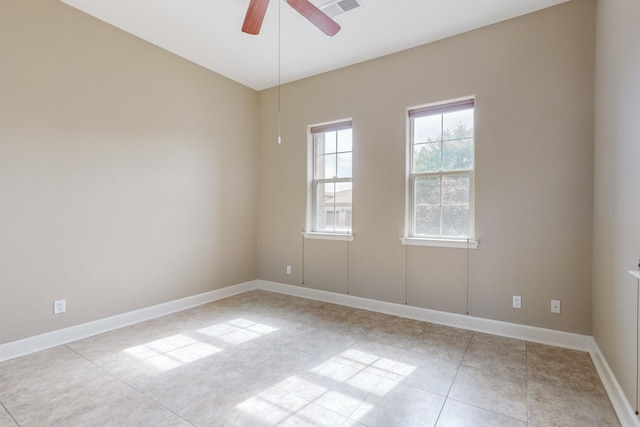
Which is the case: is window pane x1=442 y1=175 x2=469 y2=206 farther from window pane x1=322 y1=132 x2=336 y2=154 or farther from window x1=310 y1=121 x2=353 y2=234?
window pane x1=322 y1=132 x2=336 y2=154

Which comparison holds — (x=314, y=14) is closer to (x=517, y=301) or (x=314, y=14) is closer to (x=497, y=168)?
(x=497, y=168)

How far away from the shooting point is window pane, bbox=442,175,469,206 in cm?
328

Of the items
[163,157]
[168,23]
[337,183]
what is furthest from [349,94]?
[163,157]

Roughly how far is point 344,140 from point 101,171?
2745 millimetres

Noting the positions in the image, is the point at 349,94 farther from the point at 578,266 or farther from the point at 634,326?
the point at 634,326

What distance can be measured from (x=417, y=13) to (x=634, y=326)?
113 inches

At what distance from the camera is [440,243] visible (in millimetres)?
3322

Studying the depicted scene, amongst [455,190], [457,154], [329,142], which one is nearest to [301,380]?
[455,190]

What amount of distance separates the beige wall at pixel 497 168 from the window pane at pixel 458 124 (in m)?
0.14

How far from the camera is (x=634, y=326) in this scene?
1749 millimetres

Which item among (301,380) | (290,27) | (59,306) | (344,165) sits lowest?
(301,380)

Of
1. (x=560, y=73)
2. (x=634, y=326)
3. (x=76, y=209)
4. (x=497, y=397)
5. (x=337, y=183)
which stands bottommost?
(x=497, y=397)

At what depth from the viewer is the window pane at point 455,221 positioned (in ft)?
10.7

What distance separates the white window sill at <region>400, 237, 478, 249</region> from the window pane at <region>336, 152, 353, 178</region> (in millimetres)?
1135
